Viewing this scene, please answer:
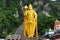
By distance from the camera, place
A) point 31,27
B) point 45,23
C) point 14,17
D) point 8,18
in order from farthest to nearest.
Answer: point 14,17
point 8,18
point 45,23
point 31,27

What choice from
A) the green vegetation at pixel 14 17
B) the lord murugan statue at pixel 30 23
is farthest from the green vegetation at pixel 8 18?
the lord murugan statue at pixel 30 23

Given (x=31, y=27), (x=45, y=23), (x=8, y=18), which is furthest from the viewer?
(x=8, y=18)

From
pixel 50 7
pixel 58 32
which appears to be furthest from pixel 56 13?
pixel 58 32

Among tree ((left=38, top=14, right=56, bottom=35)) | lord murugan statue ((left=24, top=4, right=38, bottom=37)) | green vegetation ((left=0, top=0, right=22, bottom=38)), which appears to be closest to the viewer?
lord murugan statue ((left=24, top=4, right=38, bottom=37))

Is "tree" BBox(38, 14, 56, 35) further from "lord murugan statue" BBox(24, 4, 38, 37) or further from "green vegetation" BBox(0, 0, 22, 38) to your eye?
"lord murugan statue" BBox(24, 4, 38, 37)

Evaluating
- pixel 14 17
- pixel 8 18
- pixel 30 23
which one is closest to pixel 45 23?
pixel 8 18

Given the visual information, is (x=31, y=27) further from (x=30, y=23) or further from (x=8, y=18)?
(x=8, y=18)

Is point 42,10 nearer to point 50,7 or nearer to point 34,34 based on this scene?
point 50,7

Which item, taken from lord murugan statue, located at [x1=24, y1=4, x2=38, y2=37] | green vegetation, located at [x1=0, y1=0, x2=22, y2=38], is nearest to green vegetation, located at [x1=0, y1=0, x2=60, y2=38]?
green vegetation, located at [x1=0, y1=0, x2=22, y2=38]

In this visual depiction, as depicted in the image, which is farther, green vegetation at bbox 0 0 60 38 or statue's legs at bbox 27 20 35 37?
green vegetation at bbox 0 0 60 38

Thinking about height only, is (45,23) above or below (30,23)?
A: below

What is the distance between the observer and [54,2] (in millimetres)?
51312

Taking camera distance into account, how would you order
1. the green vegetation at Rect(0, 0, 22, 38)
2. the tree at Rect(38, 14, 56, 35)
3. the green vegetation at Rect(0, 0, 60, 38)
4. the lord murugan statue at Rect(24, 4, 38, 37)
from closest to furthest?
the lord murugan statue at Rect(24, 4, 38, 37), the green vegetation at Rect(0, 0, 22, 38), the green vegetation at Rect(0, 0, 60, 38), the tree at Rect(38, 14, 56, 35)

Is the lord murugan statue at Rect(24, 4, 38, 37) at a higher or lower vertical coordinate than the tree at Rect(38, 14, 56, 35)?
higher
